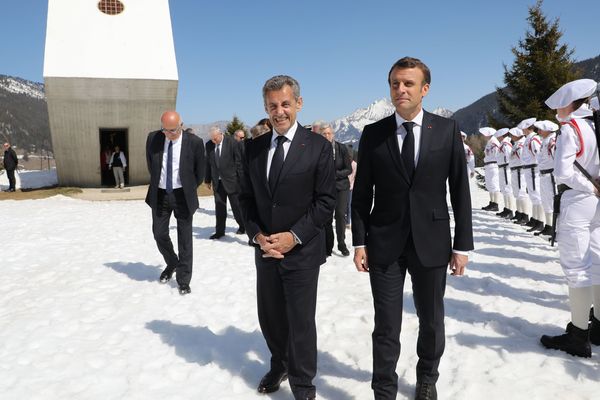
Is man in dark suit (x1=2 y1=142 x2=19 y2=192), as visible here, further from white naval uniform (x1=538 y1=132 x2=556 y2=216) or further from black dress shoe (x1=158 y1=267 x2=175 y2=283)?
white naval uniform (x1=538 y1=132 x2=556 y2=216)

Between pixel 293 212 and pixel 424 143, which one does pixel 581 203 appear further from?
pixel 293 212

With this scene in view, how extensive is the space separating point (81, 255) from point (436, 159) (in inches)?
279

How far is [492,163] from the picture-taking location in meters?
12.5

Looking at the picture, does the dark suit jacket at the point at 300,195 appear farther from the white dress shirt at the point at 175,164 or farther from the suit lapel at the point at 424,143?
the white dress shirt at the point at 175,164

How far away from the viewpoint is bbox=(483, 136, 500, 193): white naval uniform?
1228 cm

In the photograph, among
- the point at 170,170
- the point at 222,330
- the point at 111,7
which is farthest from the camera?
the point at 111,7

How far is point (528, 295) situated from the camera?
5.36 meters

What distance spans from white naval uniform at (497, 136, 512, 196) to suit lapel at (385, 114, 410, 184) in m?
9.74

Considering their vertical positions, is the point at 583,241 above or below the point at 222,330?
above

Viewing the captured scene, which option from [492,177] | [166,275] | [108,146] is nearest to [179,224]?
[166,275]

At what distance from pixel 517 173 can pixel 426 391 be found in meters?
8.93

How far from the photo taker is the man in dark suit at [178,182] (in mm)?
5598

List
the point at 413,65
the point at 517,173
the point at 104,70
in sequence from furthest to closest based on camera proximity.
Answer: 1. the point at 104,70
2. the point at 517,173
3. the point at 413,65

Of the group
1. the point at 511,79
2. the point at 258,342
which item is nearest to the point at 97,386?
the point at 258,342
